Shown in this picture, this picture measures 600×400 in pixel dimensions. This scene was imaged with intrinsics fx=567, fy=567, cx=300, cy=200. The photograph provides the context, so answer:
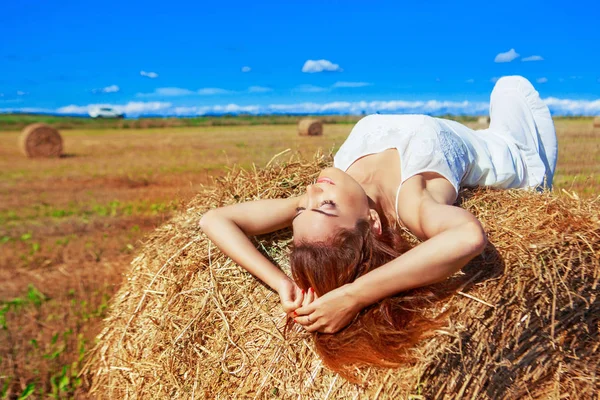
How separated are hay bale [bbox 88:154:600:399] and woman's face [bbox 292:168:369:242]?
44 centimetres

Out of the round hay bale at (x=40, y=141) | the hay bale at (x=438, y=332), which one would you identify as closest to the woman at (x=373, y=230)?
the hay bale at (x=438, y=332)

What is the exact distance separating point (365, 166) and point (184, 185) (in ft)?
24.9

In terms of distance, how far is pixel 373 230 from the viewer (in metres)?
2.45

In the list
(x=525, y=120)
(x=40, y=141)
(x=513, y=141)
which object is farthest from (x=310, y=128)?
(x=513, y=141)

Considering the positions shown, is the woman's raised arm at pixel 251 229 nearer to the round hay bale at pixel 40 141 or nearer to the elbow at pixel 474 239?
the elbow at pixel 474 239

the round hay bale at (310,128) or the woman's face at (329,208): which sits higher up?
the woman's face at (329,208)

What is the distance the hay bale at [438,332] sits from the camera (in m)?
2.11

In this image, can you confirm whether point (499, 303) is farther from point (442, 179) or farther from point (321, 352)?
point (442, 179)

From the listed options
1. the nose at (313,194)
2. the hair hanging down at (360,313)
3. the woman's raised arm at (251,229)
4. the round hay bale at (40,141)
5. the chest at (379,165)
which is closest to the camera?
the hair hanging down at (360,313)

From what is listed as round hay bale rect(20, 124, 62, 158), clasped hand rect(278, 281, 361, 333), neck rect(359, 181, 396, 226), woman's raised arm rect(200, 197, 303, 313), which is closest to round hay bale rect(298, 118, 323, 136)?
round hay bale rect(20, 124, 62, 158)

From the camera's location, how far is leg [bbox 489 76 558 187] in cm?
404

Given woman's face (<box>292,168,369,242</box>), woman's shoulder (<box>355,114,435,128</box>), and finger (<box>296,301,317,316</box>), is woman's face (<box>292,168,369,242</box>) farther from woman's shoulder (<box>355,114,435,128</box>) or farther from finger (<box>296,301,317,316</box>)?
woman's shoulder (<box>355,114,435,128</box>)

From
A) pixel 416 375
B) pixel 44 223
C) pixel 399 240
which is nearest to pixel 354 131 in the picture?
pixel 399 240

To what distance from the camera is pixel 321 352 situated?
7.29ft
